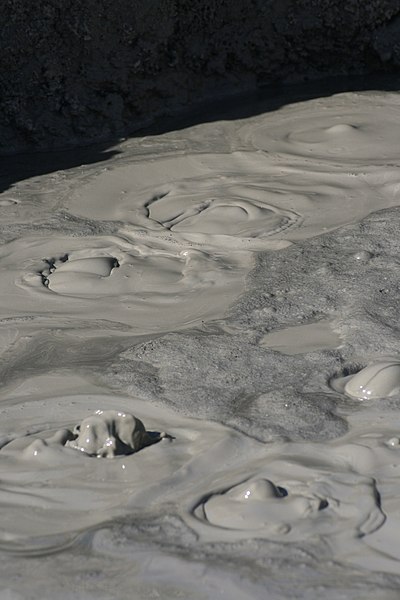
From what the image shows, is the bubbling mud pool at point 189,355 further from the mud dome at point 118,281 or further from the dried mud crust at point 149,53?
the dried mud crust at point 149,53

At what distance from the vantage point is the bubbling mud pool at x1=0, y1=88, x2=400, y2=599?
8.18ft

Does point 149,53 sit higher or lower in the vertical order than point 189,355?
higher

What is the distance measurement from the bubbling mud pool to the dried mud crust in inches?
20.8

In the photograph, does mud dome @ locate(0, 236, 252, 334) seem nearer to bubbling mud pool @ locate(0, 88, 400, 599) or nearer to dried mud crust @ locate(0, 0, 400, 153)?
bubbling mud pool @ locate(0, 88, 400, 599)

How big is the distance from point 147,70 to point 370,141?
1.62m

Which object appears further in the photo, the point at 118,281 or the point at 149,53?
the point at 149,53

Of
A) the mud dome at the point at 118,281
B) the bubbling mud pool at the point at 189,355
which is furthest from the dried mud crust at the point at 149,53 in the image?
the mud dome at the point at 118,281

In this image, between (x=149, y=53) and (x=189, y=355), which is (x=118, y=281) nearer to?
(x=189, y=355)

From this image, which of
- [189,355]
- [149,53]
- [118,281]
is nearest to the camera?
[189,355]

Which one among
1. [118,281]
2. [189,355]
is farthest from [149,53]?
[189,355]

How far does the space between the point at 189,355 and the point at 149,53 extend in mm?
3398

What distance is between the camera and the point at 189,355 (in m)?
3.37

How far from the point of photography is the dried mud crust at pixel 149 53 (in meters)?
5.86

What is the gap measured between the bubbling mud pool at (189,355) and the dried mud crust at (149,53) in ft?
1.73
